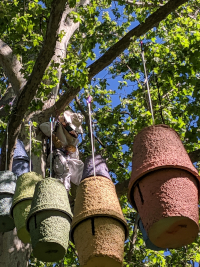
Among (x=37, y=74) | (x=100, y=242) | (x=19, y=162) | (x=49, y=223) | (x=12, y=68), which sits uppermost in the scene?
(x=12, y=68)

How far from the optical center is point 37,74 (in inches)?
147

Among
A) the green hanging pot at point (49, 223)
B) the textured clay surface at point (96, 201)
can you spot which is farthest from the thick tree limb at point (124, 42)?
the green hanging pot at point (49, 223)

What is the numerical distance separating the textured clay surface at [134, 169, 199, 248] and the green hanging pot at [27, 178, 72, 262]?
1.50ft

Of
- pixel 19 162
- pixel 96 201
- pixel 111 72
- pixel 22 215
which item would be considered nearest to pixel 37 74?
pixel 19 162

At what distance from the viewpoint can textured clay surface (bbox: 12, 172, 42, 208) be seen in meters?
2.66

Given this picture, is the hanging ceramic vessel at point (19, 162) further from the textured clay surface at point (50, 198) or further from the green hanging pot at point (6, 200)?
the textured clay surface at point (50, 198)

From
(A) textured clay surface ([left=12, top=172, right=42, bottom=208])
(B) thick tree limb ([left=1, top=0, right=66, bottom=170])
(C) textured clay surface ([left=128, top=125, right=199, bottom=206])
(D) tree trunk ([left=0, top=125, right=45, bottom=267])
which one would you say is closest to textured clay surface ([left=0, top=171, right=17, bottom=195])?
(A) textured clay surface ([left=12, top=172, right=42, bottom=208])

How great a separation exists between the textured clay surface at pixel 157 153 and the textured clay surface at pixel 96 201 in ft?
0.43

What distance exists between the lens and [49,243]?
2244mm

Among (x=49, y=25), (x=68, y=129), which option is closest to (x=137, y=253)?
(x=68, y=129)

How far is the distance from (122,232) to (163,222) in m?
0.33

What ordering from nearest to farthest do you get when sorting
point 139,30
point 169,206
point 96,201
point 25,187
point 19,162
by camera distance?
point 169,206 < point 96,201 < point 25,187 < point 19,162 < point 139,30

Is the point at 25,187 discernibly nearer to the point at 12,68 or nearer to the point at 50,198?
the point at 50,198

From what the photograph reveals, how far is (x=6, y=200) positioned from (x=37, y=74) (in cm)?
133
